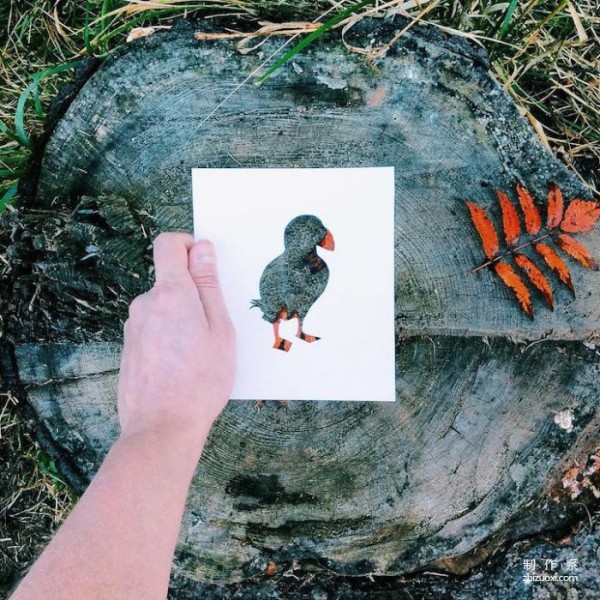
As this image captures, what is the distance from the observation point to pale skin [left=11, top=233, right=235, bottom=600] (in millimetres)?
A: 1127

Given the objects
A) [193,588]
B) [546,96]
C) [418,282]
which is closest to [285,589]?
[193,588]

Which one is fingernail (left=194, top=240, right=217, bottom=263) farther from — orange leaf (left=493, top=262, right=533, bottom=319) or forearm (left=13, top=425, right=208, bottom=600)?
orange leaf (left=493, top=262, right=533, bottom=319)

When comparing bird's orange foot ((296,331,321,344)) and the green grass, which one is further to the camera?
the green grass

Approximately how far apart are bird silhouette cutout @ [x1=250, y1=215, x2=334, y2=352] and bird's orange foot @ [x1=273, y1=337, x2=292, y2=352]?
0.05 metres

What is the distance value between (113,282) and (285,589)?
42.3 inches

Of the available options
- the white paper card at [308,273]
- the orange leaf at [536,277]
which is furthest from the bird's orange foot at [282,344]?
the orange leaf at [536,277]

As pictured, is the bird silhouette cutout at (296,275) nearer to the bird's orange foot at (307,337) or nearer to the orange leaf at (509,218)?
the bird's orange foot at (307,337)

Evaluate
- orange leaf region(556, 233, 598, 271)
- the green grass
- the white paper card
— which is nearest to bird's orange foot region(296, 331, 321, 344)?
the white paper card

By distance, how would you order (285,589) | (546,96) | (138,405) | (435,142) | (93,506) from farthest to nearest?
(546,96)
(285,589)
(435,142)
(138,405)
(93,506)

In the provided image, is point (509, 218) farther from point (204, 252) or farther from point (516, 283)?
point (204, 252)

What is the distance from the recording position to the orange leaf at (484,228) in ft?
4.92

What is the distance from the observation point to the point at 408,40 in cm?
149

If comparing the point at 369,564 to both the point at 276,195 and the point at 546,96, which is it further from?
the point at 546,96

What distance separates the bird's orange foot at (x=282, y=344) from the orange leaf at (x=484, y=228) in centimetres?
59
